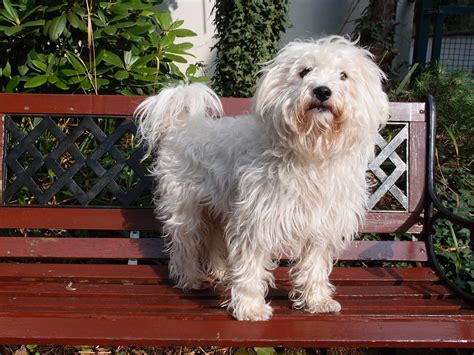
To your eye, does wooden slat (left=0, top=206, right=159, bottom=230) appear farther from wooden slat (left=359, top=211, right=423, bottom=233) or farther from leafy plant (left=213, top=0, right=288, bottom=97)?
leafy plant (left=213, top=0, right=288, bottom=97)

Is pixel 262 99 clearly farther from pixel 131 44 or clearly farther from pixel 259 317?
pixel 131 44

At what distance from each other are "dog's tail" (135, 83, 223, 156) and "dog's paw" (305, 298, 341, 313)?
1180mm

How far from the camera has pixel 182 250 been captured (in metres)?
3.10

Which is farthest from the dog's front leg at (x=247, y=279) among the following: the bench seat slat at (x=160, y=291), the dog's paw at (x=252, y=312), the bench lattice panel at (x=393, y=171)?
the bench lattice panel at (x=393, y=171)

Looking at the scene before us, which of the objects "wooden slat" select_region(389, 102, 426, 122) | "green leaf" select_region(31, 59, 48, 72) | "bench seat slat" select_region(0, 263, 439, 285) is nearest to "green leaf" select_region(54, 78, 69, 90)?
"green leaf" select_region(31, 59, 48, 72)

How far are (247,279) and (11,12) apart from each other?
7.60 ft

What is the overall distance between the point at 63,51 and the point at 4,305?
198 centimetres

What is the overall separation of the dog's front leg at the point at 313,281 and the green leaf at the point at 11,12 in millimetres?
2340

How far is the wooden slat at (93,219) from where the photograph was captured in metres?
3.30

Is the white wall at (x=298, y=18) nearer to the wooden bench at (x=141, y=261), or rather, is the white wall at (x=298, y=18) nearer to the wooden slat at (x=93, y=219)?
the wooden bench at (x=141, y=261)

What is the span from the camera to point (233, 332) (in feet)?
7.81

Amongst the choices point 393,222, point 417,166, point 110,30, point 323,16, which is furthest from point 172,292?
point 323,16

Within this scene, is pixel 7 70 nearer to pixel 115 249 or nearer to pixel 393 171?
pixel 115 249

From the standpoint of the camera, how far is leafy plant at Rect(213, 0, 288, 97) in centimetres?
445
